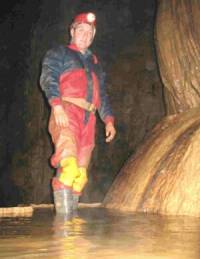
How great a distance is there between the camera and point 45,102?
6691 mm

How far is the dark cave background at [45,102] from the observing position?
6.48 meters

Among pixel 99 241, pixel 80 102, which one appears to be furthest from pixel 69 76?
pixel 99 241

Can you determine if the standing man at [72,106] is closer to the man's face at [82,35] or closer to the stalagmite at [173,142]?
the man's face at [82,35]

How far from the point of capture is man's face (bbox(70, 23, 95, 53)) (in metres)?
3.53

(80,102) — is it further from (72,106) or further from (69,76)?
(69,76)

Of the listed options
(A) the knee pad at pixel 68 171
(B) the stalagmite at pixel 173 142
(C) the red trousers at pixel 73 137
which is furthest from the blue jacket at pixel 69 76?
(B) the stalagmite at pixel 173 142

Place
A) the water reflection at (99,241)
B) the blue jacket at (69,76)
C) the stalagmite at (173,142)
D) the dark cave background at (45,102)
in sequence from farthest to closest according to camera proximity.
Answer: the dark cave background at (45,102) → the stalagmite at (173,142) → the blue jacket at (69,76) → the water reflection at (99,241)

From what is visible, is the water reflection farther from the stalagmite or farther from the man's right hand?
the stalagmite

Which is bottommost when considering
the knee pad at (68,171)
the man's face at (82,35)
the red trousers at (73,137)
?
the knee pad at (68,171)

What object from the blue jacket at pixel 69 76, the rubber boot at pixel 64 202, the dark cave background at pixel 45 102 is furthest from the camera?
the dark cave background at pixel 45 102

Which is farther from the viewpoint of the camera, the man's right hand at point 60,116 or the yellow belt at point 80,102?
the yellow belt at point 80,102

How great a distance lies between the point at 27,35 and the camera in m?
7.20

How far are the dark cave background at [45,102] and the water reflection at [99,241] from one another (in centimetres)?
404

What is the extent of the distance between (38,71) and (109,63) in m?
1.09
